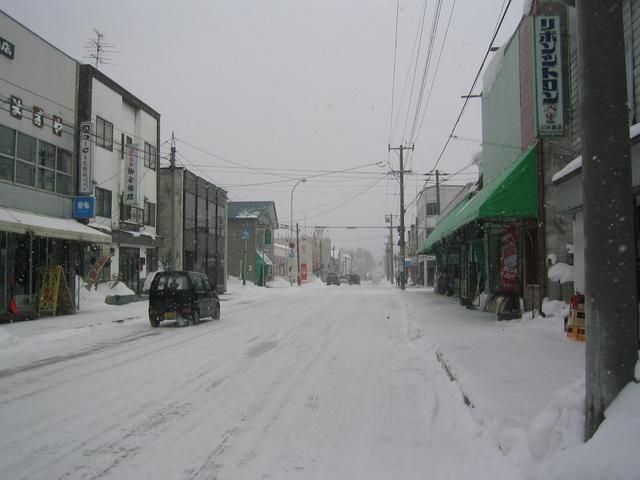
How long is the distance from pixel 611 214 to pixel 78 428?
222 inches

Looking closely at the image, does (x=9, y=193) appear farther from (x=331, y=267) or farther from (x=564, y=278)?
(x=331, y=267)

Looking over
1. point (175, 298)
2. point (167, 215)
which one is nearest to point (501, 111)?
point (175, 298)

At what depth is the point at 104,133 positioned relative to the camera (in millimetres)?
25688

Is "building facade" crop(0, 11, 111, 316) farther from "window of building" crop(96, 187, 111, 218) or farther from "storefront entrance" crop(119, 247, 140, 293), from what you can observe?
"storefront entrance" crop(119, 247, 140, 293)

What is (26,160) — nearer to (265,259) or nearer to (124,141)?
(124,141)

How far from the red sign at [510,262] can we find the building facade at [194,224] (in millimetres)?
19720

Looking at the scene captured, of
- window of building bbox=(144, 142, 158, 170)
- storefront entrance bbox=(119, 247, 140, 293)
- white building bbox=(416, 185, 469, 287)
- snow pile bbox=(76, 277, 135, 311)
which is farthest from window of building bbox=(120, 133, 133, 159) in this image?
white building bbox=(416, 185, 469, 287)

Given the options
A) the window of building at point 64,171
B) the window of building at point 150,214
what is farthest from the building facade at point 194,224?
the window of building at point 64,171

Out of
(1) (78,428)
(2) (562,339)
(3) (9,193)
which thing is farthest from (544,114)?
(3) (9,193)

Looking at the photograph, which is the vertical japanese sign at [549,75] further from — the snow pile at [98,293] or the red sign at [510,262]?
the snow pile at [98,293]

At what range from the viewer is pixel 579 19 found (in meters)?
4.54

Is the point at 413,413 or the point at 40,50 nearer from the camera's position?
the point at 413,413

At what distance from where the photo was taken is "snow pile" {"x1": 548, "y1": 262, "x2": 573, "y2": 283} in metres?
12.7

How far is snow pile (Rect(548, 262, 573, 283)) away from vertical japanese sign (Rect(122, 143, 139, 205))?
66.4ft
